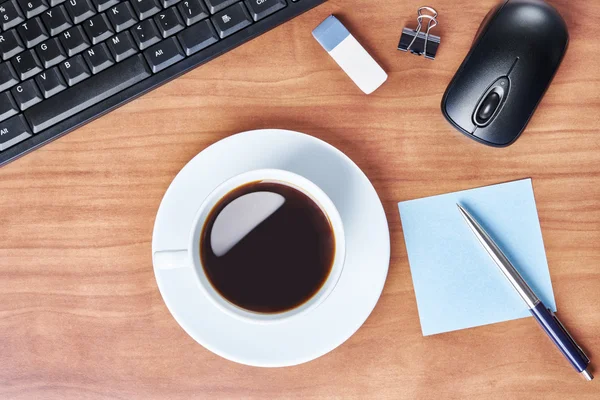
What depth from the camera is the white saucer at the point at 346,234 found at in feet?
1.86

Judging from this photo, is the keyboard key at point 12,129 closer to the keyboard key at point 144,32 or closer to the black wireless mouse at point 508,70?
the keyboard key at point 144,32

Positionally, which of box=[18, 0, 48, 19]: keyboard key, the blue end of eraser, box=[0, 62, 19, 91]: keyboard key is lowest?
the blue end of eraser

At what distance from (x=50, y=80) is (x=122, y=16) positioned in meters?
0.09

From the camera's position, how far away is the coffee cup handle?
530mm

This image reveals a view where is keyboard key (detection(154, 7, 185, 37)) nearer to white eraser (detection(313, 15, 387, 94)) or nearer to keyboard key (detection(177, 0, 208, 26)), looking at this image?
keyboard key (detection(177, 0, 208, 26))

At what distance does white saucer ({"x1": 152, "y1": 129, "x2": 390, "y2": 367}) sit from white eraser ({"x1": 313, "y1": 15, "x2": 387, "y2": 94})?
9 cm

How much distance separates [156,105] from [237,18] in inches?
5.1

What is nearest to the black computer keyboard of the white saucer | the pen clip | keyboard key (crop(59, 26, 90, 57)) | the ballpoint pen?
keyboard key (crop(59, 26, 90, 57))

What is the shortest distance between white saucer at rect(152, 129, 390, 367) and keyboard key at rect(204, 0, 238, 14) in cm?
12

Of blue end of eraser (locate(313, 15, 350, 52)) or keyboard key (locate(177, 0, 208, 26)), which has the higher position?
keyboard key (locate(177, 0, 208, 26))

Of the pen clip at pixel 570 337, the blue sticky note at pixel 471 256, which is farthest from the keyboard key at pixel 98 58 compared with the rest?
the pen clip at pixel 570 337

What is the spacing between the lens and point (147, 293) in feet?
1.96

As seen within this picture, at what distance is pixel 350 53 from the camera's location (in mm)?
589

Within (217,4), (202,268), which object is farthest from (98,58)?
(202,268)
